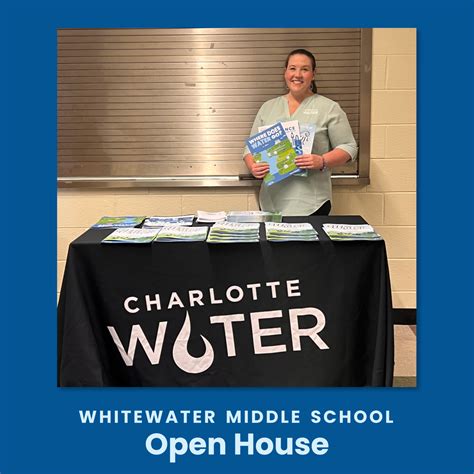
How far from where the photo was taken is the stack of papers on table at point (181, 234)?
6.47ft

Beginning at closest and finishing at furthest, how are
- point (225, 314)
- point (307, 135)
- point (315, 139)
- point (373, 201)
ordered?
point (225, 314) → point (307, 135) → point (315, 139) → point (373, 201)

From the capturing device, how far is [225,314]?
197cm

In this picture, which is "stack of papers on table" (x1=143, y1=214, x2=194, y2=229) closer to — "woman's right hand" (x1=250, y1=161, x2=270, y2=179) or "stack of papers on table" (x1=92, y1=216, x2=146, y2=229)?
"stack of papers on table" (x1=92, y1=216, x2=146, y2=229)

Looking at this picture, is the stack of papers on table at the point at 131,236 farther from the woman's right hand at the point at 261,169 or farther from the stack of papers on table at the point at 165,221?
the woman's right hand at the point at 261,169

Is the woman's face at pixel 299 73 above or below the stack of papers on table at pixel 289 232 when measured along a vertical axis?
above

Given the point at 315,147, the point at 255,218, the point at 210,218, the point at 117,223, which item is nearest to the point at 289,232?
the point at 255,218

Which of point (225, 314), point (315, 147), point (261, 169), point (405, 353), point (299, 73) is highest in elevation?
point (299, 73)

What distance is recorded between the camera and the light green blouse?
2848mm

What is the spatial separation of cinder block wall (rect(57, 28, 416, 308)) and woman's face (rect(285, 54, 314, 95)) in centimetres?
40

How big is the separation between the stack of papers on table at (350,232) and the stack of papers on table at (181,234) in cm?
40

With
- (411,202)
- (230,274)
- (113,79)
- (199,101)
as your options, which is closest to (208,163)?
(199,101)

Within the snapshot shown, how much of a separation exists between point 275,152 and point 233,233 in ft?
2.49

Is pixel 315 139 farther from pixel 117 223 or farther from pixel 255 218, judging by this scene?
pixel 117 223

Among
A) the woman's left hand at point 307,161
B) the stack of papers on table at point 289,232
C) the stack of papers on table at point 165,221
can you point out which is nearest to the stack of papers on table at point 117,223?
the stack of papers on table at point 165,221
